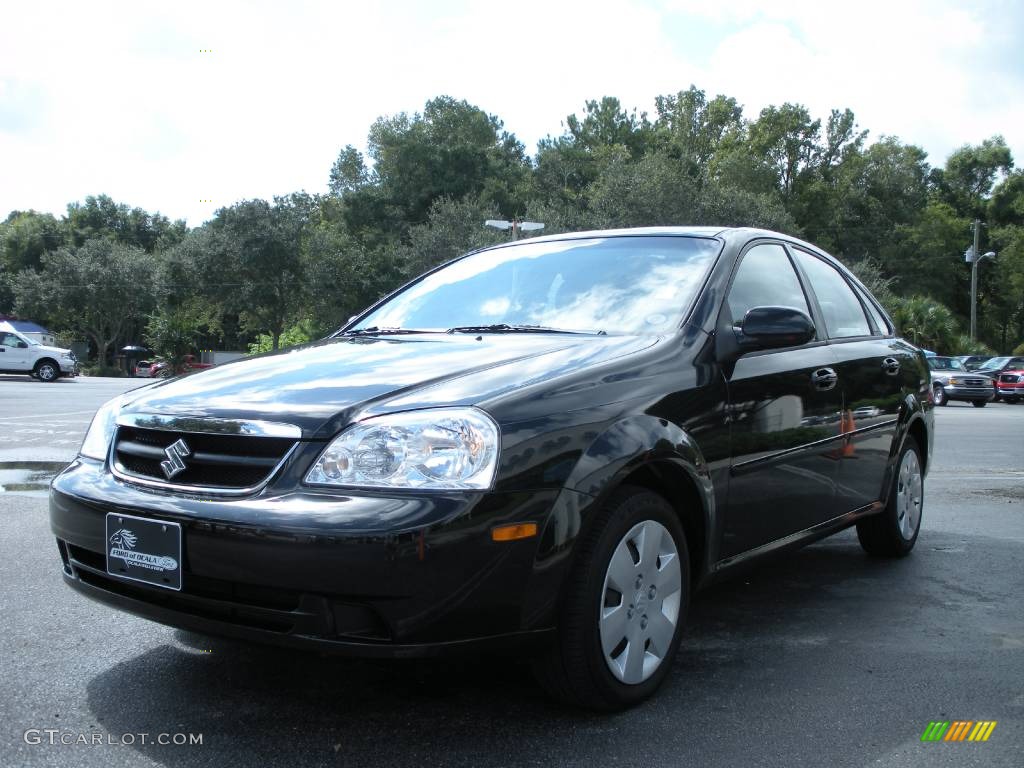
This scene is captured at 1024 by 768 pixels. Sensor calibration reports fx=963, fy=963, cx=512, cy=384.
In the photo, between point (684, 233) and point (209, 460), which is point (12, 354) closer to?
point (684, 233)

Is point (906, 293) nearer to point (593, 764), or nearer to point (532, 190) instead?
point (532, 190)

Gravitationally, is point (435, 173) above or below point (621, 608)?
above

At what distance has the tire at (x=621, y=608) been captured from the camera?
8.73 feet

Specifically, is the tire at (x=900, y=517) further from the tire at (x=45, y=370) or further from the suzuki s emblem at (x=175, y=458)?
the tire at (x=45, y=370)

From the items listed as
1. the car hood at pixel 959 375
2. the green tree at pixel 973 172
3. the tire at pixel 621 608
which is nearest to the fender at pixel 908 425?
the tire at pixel 621 608

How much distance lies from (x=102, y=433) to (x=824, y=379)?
2.76 metres

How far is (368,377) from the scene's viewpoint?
2906mm

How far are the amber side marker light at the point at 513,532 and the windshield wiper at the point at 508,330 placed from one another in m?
1.07

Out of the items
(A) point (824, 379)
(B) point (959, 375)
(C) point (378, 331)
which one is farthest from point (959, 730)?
(B) point (959, 375)

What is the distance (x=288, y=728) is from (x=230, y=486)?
2.31 ft

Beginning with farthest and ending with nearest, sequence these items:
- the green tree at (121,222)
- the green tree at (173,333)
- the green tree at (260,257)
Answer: the green tree at (121,222) < the green tree at (173,333) < the green tree at (260,257)

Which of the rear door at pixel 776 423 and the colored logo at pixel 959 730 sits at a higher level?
the rear door at pixel 776 423

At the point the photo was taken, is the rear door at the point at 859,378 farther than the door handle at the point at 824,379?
Yes

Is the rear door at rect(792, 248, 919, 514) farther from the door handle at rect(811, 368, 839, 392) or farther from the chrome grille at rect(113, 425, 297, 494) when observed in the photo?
the chrome grille at rect(113, 425, 297, 494)
